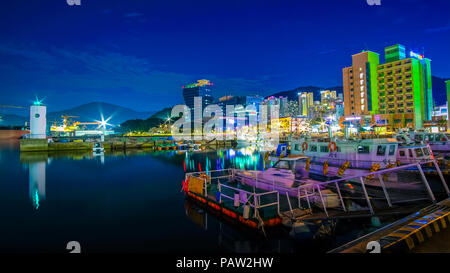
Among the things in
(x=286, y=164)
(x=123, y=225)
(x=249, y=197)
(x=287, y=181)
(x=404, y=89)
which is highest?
(x=404, y=89)

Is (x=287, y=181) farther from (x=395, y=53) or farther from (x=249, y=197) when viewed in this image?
(x=395, y=53)

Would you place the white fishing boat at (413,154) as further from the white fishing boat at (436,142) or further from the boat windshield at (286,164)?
the white fishing boat at (436,142)

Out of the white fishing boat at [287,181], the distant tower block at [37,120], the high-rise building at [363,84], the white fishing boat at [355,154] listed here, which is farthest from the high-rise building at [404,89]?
the distant tower block at [37,120]

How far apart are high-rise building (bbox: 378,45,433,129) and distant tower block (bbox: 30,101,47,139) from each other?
103029 millimetres

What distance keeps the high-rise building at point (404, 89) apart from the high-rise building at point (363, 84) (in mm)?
2443

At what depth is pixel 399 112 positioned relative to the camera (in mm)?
77375

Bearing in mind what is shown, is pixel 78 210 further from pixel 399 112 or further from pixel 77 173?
pixel 399 112

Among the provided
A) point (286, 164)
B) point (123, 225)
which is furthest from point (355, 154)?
point (123, 225)

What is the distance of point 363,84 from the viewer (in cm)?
8194

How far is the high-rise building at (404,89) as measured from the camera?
75.2m

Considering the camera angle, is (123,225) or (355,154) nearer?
(123,225)

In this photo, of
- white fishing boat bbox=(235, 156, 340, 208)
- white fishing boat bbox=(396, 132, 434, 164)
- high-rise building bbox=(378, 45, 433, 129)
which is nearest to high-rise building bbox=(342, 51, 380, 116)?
high-rise building bbox=(378, 45, 433, 129)

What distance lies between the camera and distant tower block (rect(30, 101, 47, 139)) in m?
61.9

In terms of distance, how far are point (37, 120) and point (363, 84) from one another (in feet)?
326
